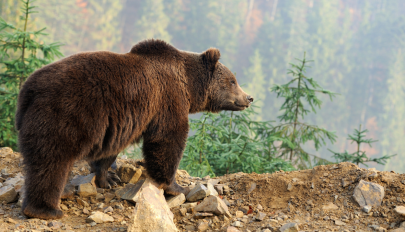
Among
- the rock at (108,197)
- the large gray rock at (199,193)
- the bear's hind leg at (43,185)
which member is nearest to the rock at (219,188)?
the large gray rock at (199,193)

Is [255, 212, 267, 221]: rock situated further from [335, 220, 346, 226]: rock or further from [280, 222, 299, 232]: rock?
[335, 220, 346, 226]: rock

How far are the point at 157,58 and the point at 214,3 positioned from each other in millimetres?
75290

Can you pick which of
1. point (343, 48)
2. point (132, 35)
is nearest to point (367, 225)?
point (132, 35)

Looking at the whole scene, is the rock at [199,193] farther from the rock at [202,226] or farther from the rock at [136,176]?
the rock at [136,176]

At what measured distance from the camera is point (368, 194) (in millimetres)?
3811

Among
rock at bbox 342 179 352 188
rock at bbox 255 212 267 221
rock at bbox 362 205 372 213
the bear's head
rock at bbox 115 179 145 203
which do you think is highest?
the bear's head

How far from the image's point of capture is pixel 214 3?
247ft

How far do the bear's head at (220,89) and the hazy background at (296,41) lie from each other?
182ft

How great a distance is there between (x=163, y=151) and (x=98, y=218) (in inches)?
44.3

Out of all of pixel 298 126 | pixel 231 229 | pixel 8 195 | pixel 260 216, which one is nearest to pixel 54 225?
pixel 8 195

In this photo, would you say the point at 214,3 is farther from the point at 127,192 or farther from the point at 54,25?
the point at 127,192

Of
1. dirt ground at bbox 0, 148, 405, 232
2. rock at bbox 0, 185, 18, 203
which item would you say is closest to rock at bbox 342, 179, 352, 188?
dirt ground at bbox 0, 148, 405, 232

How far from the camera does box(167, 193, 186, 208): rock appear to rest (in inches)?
169

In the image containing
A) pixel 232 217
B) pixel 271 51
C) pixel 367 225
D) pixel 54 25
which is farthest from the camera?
pixel 271 51
